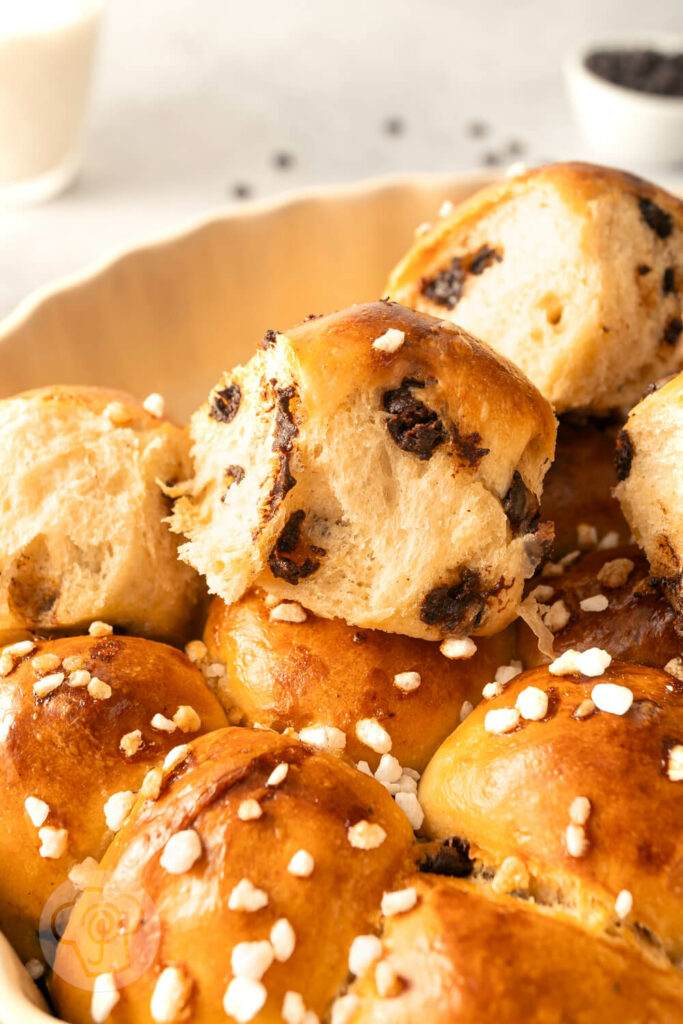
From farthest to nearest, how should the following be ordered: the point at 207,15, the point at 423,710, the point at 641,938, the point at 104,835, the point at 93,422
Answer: the point at 207,15, the point at 93,422, the point at 423,710, the point at 104,835, the point at 641,938

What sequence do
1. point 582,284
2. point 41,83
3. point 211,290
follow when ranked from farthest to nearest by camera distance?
point 41,83 → point 211,290 → point 582,284

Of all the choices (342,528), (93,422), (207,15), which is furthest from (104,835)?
(207,15)

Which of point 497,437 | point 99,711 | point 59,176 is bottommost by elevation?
point 59,176

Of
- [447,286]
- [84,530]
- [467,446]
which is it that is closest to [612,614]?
[467,446]

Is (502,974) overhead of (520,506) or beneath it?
beneath

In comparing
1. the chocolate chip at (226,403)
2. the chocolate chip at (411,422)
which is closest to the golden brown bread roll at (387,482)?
the chocolate chip at (411,422)

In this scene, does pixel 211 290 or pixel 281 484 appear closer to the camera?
pixel 281 484

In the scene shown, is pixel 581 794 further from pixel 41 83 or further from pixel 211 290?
pixel 41 83

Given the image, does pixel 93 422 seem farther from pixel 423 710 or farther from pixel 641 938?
pixel 641 938
